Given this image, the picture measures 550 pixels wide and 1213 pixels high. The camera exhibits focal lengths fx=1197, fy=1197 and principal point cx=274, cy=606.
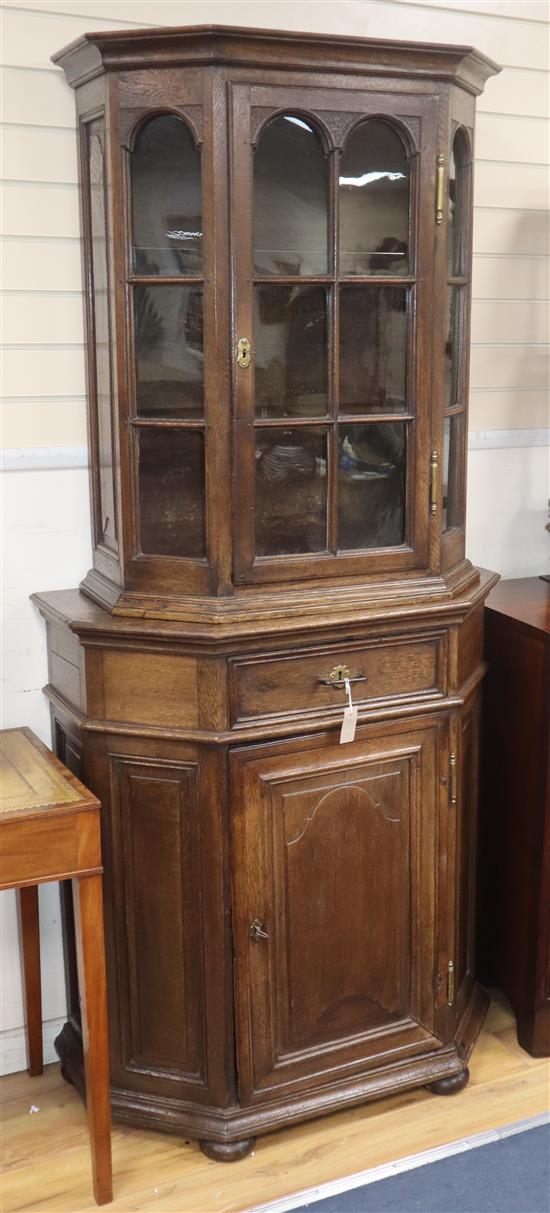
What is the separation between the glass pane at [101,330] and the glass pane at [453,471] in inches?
26.8

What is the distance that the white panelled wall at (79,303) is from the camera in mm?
2371

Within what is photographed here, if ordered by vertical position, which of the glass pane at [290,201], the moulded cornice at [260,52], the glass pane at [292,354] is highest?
the moulded cornice at [260,52]

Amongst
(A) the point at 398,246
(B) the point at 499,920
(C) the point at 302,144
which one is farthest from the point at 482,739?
(C) the point at 302,144

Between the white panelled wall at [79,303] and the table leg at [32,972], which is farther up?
the white panelled wall at [79,303]

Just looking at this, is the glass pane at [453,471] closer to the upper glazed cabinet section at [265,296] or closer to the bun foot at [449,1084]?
the upper glazed cabinet section at [265,296]

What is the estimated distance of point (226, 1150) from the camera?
2.38 metres

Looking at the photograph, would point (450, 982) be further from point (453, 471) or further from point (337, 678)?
point (453, 471)

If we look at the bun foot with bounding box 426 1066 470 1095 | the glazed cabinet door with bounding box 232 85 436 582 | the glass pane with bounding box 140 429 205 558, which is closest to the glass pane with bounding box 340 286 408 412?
the glazed cabinet door with bounding box 232 85 436 582

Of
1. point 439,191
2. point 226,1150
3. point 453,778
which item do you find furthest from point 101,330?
point 226,1150

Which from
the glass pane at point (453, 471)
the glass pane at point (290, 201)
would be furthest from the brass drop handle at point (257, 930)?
the glass pane at point (290, 201)

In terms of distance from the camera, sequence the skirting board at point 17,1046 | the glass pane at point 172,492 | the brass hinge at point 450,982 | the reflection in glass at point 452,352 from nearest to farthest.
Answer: the glass pane at point 172,492 → the reflection in glass at point 452,352 → the brass hinge at point 450,982 → the skirting board at point 17,1046

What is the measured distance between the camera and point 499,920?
281 cm

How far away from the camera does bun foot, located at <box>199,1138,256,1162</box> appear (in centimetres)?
238

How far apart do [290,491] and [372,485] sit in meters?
0.18
